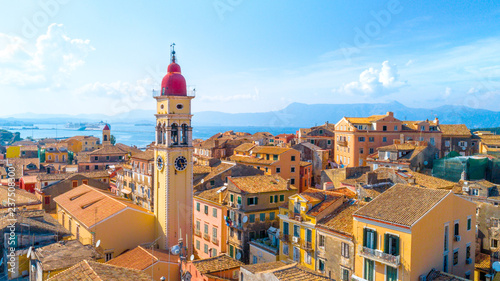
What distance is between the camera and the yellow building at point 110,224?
31.4 meters

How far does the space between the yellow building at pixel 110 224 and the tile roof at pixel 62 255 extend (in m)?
A: 6.84

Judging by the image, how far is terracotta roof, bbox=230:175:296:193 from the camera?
3394 cm

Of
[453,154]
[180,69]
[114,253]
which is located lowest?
[114,253]

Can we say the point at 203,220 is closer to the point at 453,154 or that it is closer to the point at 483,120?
the point at 453,154

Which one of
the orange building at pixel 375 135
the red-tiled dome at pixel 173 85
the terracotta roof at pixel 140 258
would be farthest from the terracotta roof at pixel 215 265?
the orange building at pixel 375 135

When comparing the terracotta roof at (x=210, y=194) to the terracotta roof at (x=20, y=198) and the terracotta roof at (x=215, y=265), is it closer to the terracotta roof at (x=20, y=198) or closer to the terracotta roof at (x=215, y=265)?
the terracotta roof at (x=215, y=265)

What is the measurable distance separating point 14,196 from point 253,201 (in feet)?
90.4

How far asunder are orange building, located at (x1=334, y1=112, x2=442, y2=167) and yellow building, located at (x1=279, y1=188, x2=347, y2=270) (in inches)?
1290

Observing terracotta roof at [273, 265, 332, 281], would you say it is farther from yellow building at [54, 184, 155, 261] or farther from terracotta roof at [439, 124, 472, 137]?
terracotta roof at [439, 124, 472, 137]

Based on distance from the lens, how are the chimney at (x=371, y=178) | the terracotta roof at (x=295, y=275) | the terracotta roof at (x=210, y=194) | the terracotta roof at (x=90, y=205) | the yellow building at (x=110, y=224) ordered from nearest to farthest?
the terracotta roof at (x=295, y=275), the yellow building at (x=110, y=224), the terracotta roof at (x=90, y=205), the chimney at (x=371, y=178), the terracotta roof at (x=210, y=194)

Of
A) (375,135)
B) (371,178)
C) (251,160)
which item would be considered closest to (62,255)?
(371,178)

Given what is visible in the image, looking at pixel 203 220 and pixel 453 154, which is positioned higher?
pixel 453 154

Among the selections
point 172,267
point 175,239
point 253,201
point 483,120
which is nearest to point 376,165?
point 253,201

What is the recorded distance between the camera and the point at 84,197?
1594 inches
